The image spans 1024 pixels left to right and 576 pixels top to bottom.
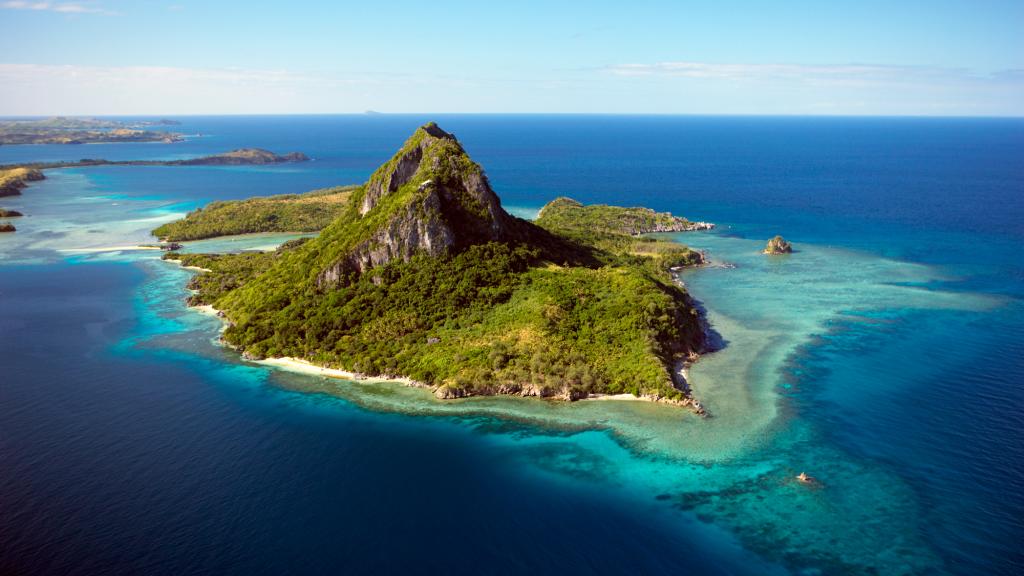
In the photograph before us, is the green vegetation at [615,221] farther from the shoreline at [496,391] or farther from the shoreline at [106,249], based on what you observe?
the shoreline at [106,249]

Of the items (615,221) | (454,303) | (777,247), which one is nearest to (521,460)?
(454,303)

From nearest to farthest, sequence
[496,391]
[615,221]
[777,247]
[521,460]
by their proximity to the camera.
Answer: [521,460] → [496,391] → [777,247] → [615,221]

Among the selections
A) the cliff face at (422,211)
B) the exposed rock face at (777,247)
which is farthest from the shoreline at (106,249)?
the exposed rock face at (777,247)

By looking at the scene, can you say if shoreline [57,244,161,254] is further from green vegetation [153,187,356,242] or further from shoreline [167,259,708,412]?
shoreline [167,259,708,412]

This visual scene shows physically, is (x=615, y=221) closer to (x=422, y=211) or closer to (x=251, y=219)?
(x=422, y=211)

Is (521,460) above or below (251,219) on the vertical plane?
below

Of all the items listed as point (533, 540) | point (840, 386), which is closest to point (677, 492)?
point (533, 540)

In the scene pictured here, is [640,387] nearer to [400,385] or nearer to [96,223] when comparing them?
[400,385]
